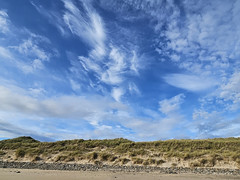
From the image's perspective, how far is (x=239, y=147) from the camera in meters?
21.0

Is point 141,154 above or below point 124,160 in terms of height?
above

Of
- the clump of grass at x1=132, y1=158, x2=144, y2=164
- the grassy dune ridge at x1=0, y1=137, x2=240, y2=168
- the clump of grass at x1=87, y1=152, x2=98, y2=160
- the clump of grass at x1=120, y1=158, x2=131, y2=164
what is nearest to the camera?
A: the grassy dune ridge at x1=0, y1=137, x2=240, y2=168

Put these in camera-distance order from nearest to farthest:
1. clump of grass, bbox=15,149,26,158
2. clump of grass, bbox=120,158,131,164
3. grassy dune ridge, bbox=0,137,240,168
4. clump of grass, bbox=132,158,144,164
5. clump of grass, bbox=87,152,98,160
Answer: grassy dune ridge, bbox=0,137,240,168 → clump of grass, bbox=132,158,144,164 → clump of grass, bbox=120,158,131,164 → clump of grass, bbox=87,152,98,160 → clump of grass, bbox=15,149,26,158

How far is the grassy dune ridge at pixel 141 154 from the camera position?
17.2 m

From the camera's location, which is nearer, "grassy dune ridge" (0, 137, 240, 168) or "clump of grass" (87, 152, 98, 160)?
"grassy dune ridge" (0, 137, 240, 168)

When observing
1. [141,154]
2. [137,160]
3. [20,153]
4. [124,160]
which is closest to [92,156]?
[124,160]

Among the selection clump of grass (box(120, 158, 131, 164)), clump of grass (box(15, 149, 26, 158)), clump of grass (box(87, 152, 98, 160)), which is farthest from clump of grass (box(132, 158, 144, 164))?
clump of grass (box(15, 149, 26, 158))

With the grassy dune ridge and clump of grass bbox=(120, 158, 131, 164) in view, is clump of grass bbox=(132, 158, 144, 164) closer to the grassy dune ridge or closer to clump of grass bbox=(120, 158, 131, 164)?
the grassy dune ridge

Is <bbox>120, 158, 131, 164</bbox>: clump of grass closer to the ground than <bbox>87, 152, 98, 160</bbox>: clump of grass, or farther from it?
closer to the ground

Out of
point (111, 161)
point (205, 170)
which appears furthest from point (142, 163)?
point (205, 170)

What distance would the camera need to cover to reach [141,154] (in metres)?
19.5

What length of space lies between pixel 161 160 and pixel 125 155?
414 centimetres

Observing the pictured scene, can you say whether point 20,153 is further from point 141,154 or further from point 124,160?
point 141,154

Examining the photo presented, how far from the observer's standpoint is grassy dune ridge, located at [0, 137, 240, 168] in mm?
17250
